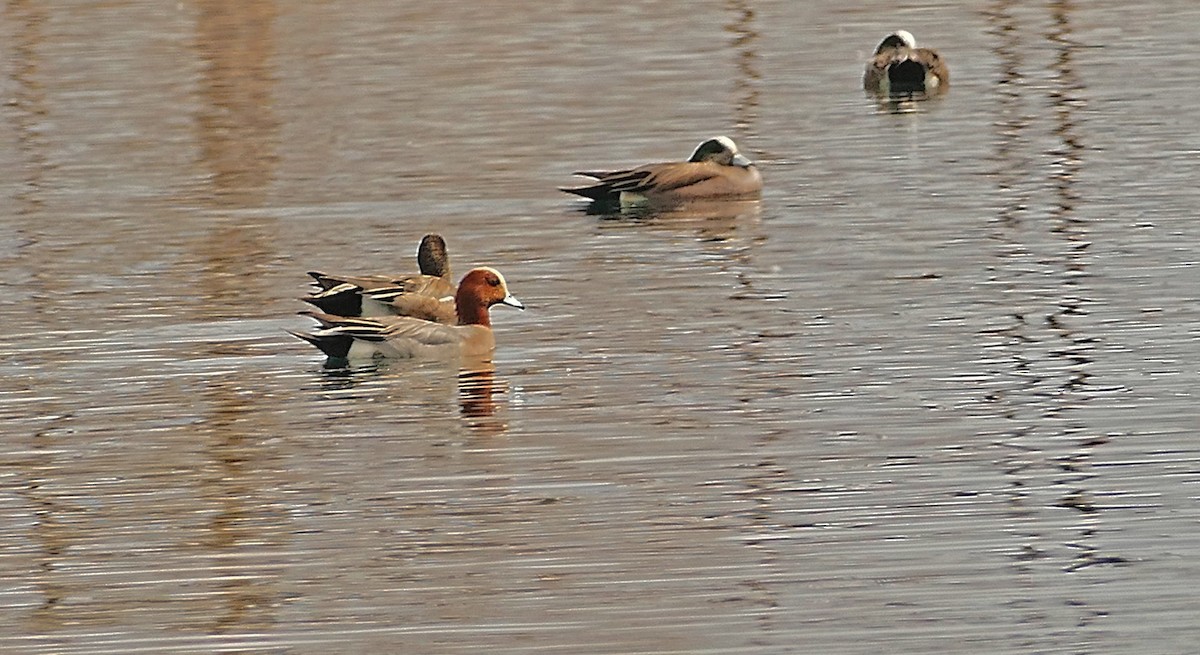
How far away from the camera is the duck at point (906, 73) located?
864 inches

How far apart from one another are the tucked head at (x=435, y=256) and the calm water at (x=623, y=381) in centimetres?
52

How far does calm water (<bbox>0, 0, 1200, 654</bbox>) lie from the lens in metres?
7.78

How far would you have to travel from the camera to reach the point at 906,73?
22.0 m

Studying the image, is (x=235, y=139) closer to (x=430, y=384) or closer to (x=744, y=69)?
(x=744, y=69)

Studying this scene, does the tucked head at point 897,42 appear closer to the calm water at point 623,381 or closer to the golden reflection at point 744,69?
the calm water at point 623,381

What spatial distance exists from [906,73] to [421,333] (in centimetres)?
1042

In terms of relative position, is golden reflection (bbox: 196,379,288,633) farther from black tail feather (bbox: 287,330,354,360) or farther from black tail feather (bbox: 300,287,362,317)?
black tail feather (bbox: 300,287,362,317)

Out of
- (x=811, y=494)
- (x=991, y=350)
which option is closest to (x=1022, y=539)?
(x=811, y=494)

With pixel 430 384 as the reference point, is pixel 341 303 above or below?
above

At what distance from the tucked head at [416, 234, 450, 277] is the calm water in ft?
1.70

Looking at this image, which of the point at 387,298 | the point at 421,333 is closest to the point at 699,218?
the point at 387,298

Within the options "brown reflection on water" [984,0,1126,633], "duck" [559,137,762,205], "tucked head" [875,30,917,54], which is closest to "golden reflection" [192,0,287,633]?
"duck" [559,137,762,205]

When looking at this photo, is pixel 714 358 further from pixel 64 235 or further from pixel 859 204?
pixel 64 235

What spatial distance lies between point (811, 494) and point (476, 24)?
2019 cm
